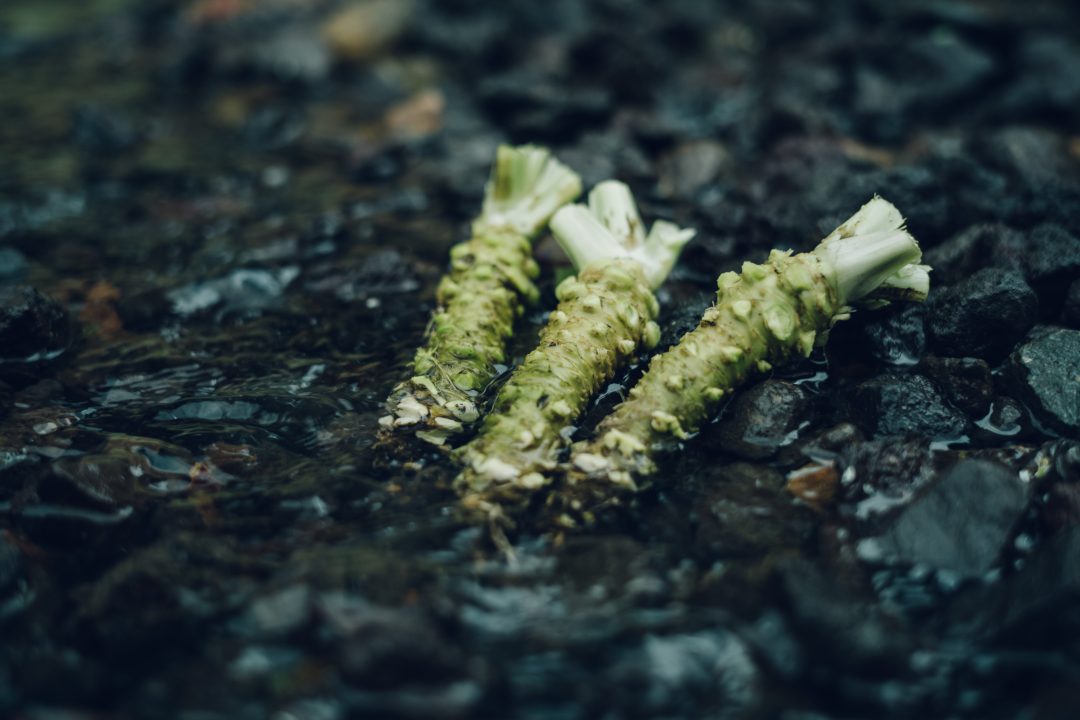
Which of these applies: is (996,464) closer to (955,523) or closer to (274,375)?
(955,523)

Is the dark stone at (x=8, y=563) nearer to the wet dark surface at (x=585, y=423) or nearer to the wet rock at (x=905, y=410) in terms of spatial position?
the wet dark surface at (x=585, y=423)

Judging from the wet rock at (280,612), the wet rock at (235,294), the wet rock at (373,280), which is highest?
the wet rock at (373,280)

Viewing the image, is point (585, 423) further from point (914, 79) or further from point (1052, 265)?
point (914, 79)

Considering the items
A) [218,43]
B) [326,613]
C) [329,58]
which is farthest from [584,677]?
[218,43]

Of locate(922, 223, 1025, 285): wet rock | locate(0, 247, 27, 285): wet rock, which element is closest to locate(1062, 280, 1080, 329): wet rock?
→ locate(922, 223, 1025, 285): wet rock

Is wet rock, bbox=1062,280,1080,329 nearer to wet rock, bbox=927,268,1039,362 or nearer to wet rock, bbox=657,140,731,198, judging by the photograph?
wet rock, bbox=927,268,1039,362

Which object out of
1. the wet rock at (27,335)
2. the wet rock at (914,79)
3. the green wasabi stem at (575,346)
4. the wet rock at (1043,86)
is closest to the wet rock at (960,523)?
the green wasabi stem at (575,346)
